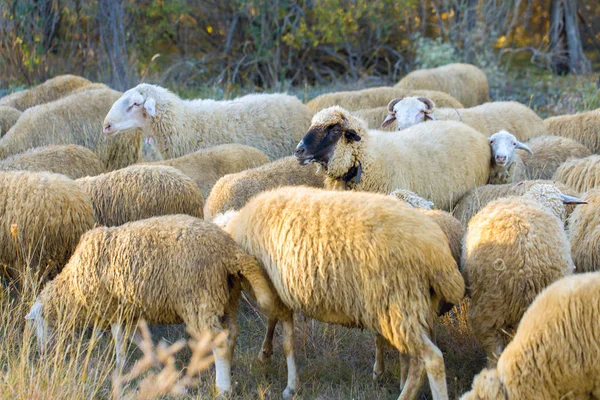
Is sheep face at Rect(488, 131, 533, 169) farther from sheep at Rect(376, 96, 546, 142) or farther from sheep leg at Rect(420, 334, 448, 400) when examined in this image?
sheep leg at Rect(420, 334, 448, 400)

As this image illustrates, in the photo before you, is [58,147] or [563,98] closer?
[58,147]

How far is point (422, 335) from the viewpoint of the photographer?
13.9 ft

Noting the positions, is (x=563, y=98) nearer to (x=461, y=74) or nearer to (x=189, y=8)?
(x=461, y=74)

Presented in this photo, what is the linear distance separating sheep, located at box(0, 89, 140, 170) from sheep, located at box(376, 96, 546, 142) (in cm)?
278

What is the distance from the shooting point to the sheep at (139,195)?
620 cm

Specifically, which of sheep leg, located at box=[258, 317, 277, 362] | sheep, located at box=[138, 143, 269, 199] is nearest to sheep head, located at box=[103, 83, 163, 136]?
sheep, located at box=[138, 143, 269, 199]

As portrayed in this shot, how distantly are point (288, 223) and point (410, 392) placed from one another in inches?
43.8

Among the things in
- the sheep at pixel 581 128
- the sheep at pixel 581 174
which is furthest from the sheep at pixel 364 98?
the sheep at pixel 581 174

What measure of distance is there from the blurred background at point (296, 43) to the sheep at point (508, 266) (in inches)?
346

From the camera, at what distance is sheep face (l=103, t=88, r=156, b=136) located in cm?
806

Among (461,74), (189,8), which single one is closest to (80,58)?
(189,8)

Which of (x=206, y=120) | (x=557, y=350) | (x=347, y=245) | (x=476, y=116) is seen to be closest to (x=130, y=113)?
(x=206, y=120)

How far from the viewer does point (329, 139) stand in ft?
20.7

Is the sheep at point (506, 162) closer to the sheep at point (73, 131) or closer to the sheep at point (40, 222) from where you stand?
the sheep at point (40, 222)
